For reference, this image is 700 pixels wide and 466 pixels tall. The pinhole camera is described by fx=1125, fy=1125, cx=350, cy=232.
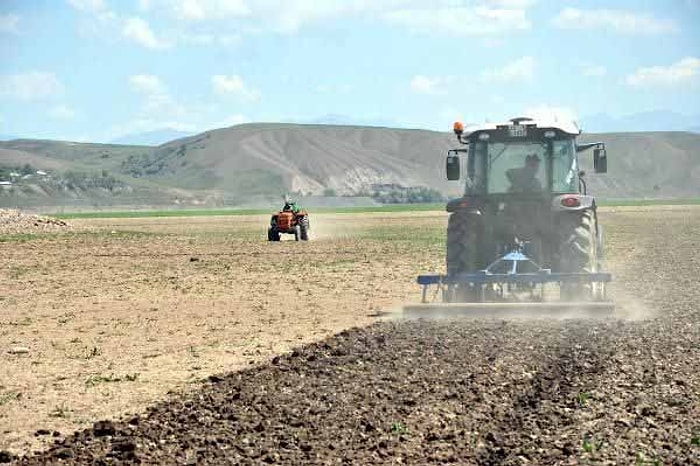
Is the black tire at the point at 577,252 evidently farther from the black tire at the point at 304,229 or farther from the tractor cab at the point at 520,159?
the black tire at the point at 304,229

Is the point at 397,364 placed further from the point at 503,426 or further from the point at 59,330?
the point at 59,330

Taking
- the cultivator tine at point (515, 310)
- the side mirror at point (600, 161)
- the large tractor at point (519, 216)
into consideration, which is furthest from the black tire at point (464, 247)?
the side mirror at point (600, 161)

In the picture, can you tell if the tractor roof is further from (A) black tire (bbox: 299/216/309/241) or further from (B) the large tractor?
(A) black tire (bbox: 299/216/309/241)

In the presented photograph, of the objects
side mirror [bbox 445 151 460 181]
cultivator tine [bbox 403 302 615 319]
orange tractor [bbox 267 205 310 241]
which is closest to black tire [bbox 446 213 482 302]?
side mirror [bbox 445 151 460 181]

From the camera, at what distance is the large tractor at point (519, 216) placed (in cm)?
1565

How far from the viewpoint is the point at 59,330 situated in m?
16.2

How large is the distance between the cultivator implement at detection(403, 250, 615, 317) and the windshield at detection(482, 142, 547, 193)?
3.98ft

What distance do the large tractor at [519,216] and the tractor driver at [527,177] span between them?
0.05ft

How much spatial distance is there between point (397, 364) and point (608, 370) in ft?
6.87

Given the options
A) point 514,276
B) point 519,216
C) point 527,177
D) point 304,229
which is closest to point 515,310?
point 514,276

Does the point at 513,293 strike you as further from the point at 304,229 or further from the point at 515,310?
the point at 304,229

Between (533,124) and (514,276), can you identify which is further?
(533,124)

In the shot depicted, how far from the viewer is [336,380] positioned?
10656 mm

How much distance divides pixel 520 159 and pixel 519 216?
3.10ft
